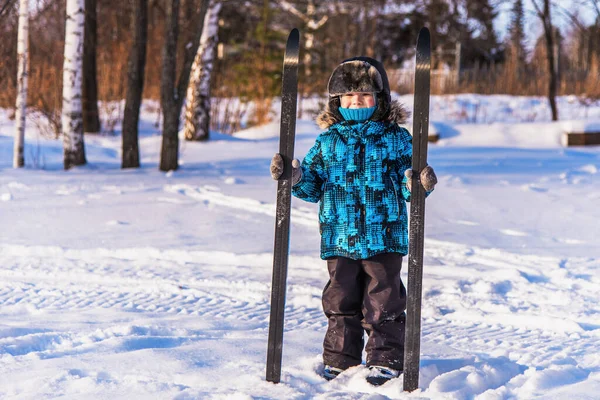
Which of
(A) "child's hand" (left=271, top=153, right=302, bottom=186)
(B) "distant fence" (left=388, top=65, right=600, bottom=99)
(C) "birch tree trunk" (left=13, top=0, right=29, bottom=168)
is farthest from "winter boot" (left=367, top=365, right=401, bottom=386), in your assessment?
(B) "distant fence" (left=388, top=65, right=600, bottom=99)

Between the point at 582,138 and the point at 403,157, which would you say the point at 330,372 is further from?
the point at 582,138

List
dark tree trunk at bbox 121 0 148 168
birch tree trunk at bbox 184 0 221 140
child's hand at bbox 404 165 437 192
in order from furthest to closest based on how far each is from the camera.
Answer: birch tree trunk at bbox 184 0 221 140, dark tree trunk at bbox 121 0 148 168, child's hand at bbox 404 165 437 192

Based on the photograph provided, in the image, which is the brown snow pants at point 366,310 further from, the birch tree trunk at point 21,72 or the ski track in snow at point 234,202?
the birch tree trunk at point 21,72

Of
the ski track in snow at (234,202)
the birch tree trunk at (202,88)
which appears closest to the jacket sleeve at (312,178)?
the ski track in snow at (234,202)

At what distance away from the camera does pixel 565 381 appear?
297 cm

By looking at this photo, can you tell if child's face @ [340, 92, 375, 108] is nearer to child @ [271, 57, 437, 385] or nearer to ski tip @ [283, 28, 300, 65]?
child @ [271, 57, 437, 385]

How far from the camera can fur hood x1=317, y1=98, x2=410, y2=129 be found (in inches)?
119

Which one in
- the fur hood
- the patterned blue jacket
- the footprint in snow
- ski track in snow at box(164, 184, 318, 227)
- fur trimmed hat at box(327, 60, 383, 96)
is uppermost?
fur trimmed hat at box(327, 60, 383, 96)

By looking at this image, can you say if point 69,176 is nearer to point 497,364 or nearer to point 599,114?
point 497,364

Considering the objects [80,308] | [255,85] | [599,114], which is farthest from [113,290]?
[599,114]

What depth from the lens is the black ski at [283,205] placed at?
2.77 m

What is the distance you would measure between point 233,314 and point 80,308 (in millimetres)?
836

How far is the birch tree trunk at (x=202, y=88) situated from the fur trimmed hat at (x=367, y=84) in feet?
28.7

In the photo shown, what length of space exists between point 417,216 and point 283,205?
0.50 metres
